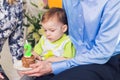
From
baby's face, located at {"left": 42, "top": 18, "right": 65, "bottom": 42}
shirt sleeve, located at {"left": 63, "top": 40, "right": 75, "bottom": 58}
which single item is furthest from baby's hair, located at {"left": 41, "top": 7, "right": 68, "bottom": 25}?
shirt sleeve, located at {"left": 63, "top": 40, "right": 75, "bottom": 58}

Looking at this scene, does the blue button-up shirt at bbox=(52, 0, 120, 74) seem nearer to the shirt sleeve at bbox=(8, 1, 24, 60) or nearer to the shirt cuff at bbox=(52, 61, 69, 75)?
the shirt cuff at bbox=(52, 61, 69, 75)

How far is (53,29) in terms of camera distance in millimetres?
1791

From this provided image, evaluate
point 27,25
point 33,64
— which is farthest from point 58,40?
point 27,25

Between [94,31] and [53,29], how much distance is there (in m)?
0.26

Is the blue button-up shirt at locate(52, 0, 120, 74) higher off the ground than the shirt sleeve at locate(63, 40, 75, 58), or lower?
higher

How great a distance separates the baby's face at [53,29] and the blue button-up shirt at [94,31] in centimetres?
10

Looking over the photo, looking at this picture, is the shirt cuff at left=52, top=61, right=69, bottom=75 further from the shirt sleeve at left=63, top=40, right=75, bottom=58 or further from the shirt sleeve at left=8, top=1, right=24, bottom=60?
the shirt sleeve at left=8, top=1, right=24, bottom=60

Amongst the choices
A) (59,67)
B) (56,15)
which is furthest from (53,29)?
(59,67)

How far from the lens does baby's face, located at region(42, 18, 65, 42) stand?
1.78 meters

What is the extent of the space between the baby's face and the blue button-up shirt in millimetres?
96

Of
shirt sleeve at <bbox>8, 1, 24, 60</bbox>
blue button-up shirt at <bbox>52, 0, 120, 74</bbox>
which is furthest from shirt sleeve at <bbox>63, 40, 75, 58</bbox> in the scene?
shirt sleeve at <bbox>8, 1, 24, 60</bbox>

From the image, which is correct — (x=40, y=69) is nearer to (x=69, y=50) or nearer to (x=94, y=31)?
(x=69, y=50)

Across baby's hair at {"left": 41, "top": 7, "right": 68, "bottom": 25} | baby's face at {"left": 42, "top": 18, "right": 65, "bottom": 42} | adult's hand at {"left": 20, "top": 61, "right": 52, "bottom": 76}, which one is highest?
baby's hair at {"left": 41, "top": 7, "right": 68, "bottom": 25}

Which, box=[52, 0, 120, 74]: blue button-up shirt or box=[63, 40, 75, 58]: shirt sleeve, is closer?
box=[52, 0, 120, 74]: blue button-up shirt
